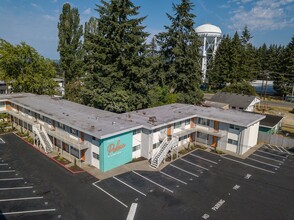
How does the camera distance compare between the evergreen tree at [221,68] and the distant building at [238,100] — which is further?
the evergreen tree at [221,68]

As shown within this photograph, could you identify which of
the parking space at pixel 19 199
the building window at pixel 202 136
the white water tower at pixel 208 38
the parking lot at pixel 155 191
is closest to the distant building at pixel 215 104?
the building window at pixel 202 136

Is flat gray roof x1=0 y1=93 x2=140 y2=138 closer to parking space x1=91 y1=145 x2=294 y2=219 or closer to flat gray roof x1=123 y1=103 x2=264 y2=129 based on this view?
flat gray roof x1=123 y1=103 x2=264 y2=129

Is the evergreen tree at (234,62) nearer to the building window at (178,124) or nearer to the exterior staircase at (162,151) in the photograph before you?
the building window at (178,124)

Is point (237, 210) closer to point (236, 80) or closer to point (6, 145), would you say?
point (6, 145)

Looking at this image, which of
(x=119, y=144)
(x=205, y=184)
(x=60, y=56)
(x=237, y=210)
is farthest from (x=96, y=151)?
(x=60, y=56)

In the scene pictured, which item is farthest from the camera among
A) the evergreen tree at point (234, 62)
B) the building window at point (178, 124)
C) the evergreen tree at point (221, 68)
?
the evergreen tree at point (221, 68)

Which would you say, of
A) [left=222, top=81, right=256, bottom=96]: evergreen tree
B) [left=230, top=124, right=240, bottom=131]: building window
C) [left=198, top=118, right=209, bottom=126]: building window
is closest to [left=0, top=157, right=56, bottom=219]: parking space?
[left=198, top=118, right=209, bottom=126]: building window
